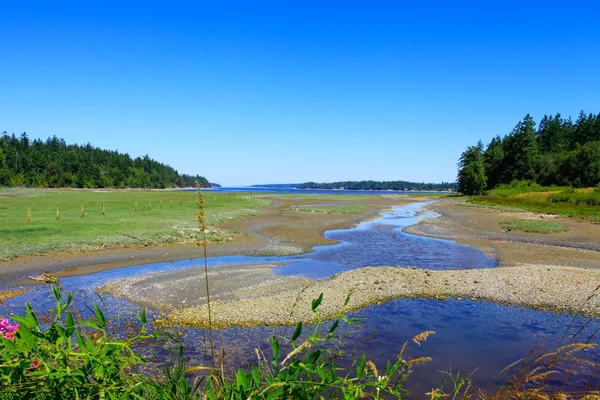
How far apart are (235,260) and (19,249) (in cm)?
1308

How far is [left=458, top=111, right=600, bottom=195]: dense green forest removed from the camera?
72.4 m

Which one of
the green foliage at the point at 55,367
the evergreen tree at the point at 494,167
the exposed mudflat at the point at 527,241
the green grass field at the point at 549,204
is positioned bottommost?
the exposed mudflat at the point at 527,241

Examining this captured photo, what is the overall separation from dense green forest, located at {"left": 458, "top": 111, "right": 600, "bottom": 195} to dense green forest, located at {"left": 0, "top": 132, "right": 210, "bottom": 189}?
92375mm

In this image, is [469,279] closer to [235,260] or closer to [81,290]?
[235,260]

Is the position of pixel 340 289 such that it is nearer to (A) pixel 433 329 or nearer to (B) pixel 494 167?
(A) pixel 433 329

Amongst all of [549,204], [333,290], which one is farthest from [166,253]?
[549,204]

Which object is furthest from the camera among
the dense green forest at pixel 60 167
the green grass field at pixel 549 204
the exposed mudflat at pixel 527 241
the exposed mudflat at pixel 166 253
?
the dense green forest at pixel 60 167

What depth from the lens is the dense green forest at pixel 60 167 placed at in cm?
12875

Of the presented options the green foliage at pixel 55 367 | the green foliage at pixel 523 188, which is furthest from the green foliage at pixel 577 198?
the green foliage at pixel 55 367

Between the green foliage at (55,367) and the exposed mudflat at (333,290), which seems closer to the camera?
the green foliage at (55,367)

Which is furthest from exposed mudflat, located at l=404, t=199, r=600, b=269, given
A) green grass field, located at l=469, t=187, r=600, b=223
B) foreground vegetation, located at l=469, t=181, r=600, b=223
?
foreground vegetation, located at l=469, t=181, r=600, b=223

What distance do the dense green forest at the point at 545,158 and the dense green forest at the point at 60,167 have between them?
92.4 metres

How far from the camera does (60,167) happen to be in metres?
141

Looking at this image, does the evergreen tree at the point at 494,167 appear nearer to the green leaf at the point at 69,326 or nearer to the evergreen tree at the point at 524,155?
the evergreen tree at the point at 524,155
